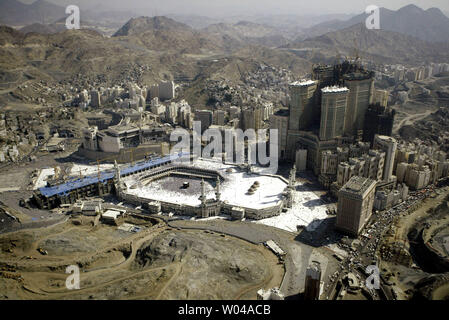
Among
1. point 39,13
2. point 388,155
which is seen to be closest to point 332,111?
point 388,155

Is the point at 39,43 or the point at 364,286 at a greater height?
the point at 39,43

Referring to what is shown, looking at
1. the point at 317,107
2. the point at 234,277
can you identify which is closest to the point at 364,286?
the point at 234,277

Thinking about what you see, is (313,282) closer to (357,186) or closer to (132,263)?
(357,186)

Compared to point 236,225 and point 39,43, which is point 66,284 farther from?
point 39,43

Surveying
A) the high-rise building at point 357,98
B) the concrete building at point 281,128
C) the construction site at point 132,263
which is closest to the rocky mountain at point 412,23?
the high-rise building at point 357,98

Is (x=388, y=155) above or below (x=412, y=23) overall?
below
